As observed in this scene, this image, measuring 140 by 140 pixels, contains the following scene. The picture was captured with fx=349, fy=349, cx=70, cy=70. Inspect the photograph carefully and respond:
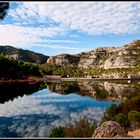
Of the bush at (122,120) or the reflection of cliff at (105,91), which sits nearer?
the bush at (122,120)

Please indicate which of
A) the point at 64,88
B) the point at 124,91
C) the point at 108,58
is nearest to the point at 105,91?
the point at 124,91

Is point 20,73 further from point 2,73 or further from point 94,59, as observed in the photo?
point 94,59

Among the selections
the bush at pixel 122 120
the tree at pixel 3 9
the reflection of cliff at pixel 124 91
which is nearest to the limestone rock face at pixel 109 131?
the bush at pixel 122 120

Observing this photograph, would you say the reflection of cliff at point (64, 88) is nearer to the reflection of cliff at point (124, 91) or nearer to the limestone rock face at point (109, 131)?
the reflection of cliff at point (124, 91)

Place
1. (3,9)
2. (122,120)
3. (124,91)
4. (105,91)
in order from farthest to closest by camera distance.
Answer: (105,91), (124,91), (122,120), (3,9)

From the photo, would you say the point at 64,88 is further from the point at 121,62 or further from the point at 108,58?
the point at 108,58

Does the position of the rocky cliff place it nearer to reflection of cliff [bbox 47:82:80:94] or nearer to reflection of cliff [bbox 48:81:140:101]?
reflection of cliff [bbox 47:82:80:94]

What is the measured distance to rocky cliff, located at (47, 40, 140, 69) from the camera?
121 metres

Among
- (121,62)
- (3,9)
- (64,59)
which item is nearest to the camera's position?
(3,9)

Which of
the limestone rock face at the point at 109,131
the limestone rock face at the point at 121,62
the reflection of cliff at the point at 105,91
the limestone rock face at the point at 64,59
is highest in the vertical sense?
the limestone rock face at the point at 64,59

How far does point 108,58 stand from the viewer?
14162 cm

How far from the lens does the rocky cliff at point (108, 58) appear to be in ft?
396

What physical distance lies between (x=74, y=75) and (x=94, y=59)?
73097mm

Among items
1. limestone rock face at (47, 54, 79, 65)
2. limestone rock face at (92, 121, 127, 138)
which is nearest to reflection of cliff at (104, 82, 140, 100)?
limestone rock face at (92, 121, 127, 138)
